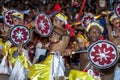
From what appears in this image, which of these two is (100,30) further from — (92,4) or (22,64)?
(92,4)

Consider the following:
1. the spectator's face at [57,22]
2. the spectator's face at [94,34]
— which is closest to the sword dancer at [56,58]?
the spectator's face at [57,22]

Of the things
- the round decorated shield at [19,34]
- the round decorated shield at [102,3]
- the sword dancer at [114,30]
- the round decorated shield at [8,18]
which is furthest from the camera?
the round decorated shield at [102,3]

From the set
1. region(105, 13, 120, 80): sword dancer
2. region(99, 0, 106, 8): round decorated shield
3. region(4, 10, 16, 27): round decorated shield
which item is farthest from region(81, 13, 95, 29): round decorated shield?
region(105, 13, 120, 80): sword dancer

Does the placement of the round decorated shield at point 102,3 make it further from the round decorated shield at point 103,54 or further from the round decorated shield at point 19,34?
the round decorated shield at point 103,54

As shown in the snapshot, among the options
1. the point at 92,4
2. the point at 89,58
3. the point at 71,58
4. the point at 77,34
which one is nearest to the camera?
the point at 89,58

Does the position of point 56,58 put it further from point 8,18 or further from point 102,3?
point 102,3

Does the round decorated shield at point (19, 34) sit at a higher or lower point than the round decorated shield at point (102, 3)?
lower

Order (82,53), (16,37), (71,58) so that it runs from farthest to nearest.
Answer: (16,37) → (71,58) → (82,53)

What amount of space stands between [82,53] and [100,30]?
44 cm

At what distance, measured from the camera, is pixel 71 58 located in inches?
278

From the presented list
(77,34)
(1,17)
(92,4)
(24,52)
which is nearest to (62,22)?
(24,52)

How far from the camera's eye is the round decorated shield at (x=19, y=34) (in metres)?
7.77

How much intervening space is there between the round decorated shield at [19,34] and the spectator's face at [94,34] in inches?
61.8

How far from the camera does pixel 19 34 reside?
7.80 meters
